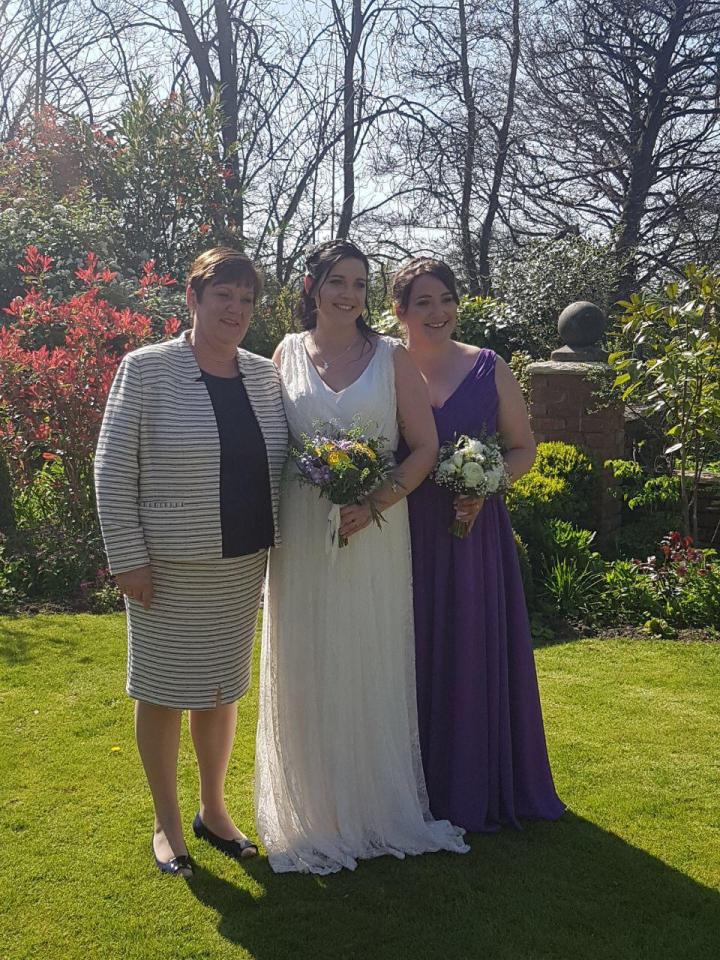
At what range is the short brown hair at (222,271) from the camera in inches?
114

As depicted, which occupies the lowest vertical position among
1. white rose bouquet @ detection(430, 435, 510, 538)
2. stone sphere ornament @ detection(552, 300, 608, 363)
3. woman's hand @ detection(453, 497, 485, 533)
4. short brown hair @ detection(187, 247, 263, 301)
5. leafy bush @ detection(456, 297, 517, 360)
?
woman's hand @ detection(453, 497, 485, 533)

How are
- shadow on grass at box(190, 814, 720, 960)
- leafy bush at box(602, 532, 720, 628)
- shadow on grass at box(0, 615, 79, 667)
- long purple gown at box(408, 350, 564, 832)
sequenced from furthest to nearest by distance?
1. leafy bush at box(602, 532, 720, 628)
2. shadow on grass at box(0, 615, 79, 667)
3. long purple gown at box(408, 350, 564, 832)
4. shadow on grass at box(190, 814, 720, 960)

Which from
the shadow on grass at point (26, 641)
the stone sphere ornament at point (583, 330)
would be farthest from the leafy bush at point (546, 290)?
the shadow on grass at point (26, 641)

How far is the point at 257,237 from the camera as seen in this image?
14.6m

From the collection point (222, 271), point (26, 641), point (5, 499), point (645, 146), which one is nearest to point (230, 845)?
point (222, 271)

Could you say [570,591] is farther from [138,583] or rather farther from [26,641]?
[138,583]

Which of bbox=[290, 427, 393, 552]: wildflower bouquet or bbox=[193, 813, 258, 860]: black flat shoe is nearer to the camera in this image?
bbox=[290, 427, 393, 552]: wildflower bouquet

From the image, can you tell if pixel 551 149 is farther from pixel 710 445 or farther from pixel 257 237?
pixel 710 445

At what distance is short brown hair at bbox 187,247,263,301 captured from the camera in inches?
114

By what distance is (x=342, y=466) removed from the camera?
2.75 metres

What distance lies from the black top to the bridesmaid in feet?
2.17

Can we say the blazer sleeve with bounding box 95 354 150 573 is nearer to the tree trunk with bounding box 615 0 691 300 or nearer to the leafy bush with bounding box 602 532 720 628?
the leafy bush with bounding box 602 532 720 628

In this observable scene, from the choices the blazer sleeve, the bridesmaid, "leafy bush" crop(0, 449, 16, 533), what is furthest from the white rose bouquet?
"leafy bush" crop(0, 449, 16, 533)

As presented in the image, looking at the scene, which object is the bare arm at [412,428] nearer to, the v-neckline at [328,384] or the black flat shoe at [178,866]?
the v-neckline at [328,384]
